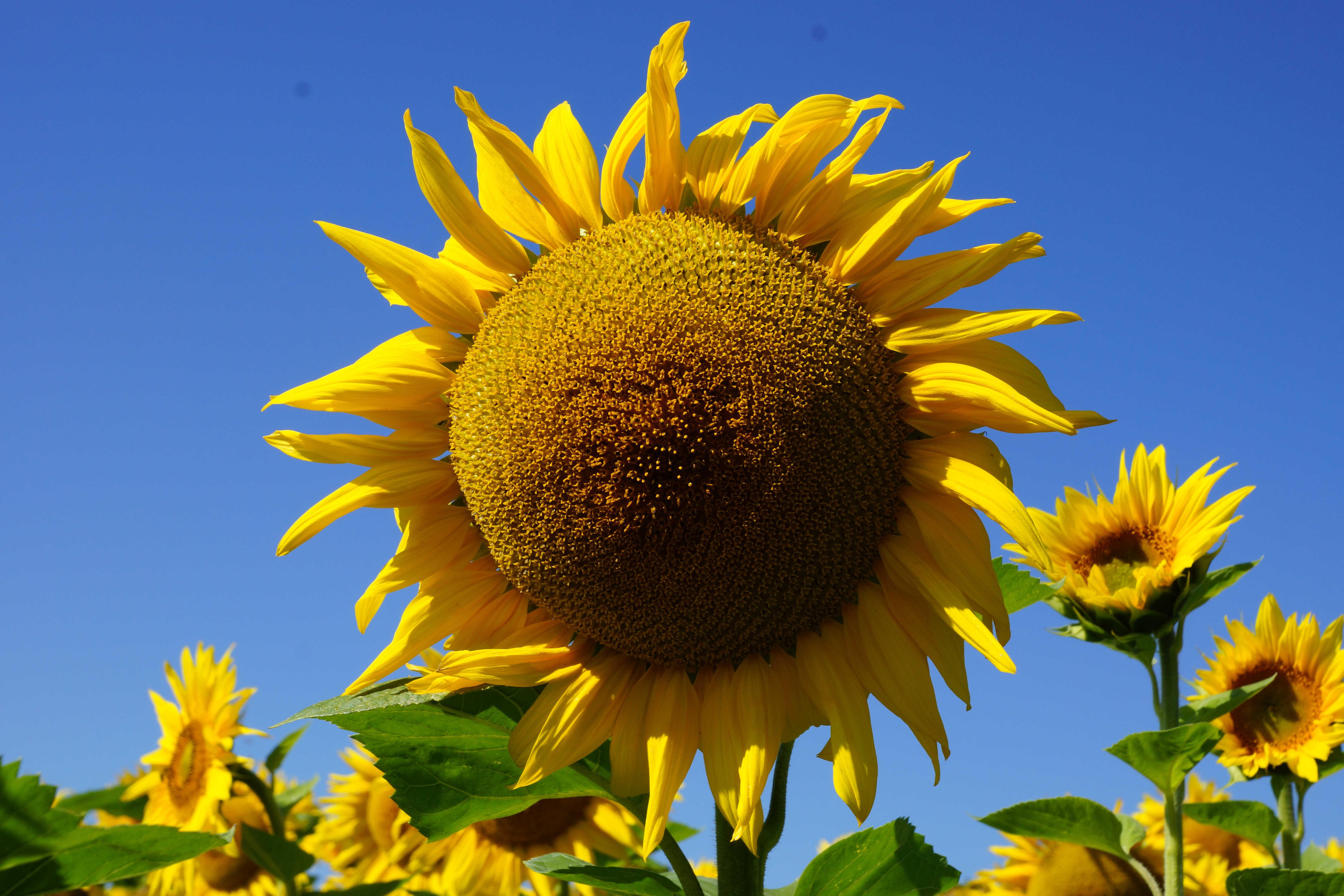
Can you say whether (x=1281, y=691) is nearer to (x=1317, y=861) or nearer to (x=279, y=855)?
(x=1317, y=861)

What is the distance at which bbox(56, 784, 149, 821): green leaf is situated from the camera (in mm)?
5121

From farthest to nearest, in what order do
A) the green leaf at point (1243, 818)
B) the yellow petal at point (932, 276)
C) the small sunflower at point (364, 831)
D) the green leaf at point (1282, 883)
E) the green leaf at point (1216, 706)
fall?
1. the small sunflower at point (364, 831)
2. the green leaf at point (1243, 818)
3. the green leaf at point (1216, 706)
4. the green leaf at point (1282, 883)
5. the yellow petal at point (932, 276)

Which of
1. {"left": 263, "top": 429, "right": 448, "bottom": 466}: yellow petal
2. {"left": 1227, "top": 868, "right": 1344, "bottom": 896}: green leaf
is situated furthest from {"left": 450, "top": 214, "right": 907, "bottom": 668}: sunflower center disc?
{"left": 1227, "top": 868, "right": 1344, "bottom": 896}: green leaf

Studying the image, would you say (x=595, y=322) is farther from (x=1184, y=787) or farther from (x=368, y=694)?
(x=1184, y=787)

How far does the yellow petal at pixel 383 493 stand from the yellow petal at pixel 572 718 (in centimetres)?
59

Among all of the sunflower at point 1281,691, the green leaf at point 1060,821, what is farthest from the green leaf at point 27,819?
the sunflower at point 1281,691

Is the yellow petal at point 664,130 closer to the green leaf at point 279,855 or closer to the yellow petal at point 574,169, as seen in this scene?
the yellow petal at point 574,169

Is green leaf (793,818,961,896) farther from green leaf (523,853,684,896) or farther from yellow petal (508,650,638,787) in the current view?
yellow petal (508,650,638,787)

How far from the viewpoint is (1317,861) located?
17.0 ft

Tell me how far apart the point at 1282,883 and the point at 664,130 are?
10.3 feet

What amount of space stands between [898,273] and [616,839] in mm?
3553

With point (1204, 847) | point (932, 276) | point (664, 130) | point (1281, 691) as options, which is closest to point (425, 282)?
point (664, 130)

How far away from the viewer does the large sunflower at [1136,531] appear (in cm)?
461

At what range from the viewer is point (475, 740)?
2.82m
